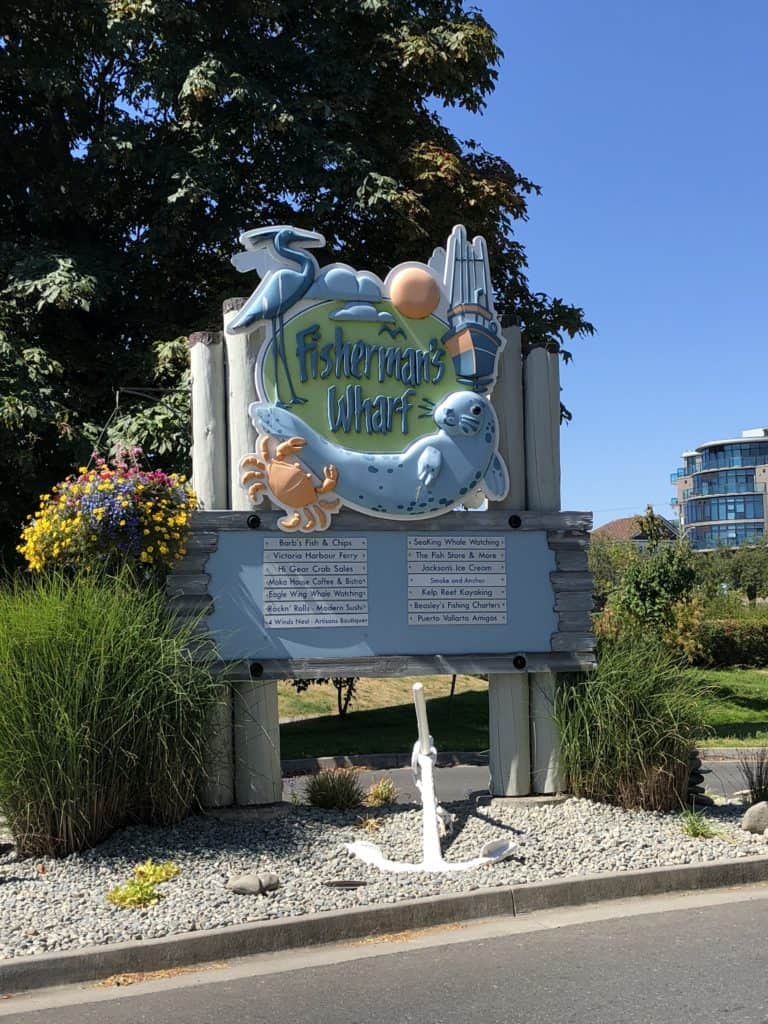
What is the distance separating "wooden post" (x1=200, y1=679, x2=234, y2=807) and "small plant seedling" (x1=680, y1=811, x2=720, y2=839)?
320cm

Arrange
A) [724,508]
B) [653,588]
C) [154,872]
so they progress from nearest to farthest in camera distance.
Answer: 1. [154,872]
2. [653,588]
3. [724,508]

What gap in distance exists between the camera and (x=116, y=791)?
6824 mm

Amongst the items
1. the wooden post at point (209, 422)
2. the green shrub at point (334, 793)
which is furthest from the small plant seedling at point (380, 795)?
the wooden post at point (209, 422)

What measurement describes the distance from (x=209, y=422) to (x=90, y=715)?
2.41m

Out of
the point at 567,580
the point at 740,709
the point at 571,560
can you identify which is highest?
the point at 571,560

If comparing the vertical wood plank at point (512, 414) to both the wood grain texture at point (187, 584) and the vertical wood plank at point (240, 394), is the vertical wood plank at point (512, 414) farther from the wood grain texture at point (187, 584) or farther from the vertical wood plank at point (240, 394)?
the wood grain texture at point (187, 584)

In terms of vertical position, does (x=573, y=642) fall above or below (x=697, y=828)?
above

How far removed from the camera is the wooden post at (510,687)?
8273 mm

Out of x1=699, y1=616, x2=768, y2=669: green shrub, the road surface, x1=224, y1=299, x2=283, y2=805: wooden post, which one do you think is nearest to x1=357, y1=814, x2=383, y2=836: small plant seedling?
x1=224, y1=299, x2=283, y2=805: wooden post

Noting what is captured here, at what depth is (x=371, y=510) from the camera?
316 inches

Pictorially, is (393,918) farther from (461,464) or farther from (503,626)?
(461,464)

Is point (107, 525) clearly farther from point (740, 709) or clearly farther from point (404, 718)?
point (740, 709)

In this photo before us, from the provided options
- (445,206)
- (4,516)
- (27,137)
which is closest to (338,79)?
(445,206)

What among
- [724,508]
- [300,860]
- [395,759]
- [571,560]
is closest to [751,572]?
[395,759]
